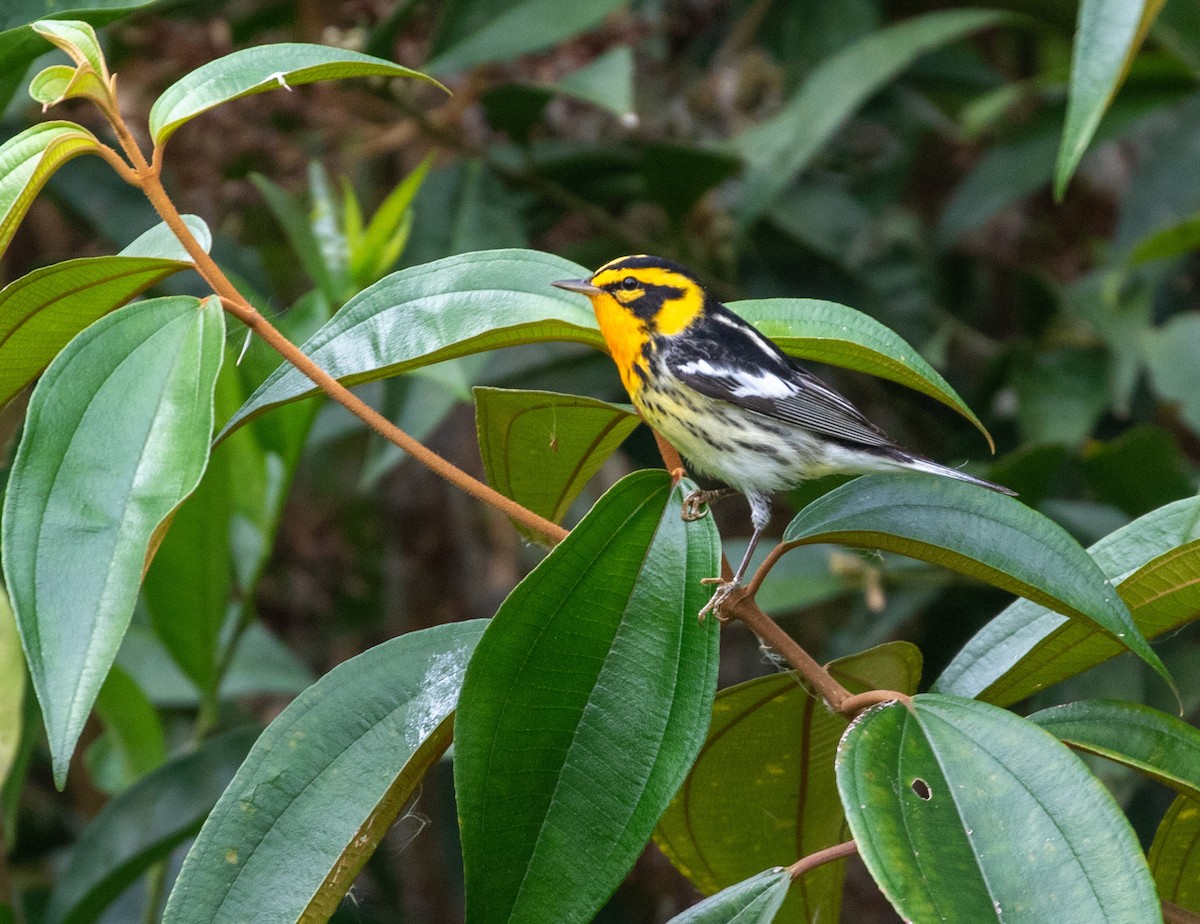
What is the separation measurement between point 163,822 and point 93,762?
1.53 ft

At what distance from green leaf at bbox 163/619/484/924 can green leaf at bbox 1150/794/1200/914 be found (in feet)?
2.37

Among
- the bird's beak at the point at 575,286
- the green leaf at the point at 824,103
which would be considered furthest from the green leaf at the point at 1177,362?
the bird's beak at the point at 575,286

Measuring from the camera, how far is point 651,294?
192 cm

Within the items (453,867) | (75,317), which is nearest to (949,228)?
(453,867)

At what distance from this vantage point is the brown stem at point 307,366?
44.2 inches

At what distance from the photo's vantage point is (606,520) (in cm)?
114

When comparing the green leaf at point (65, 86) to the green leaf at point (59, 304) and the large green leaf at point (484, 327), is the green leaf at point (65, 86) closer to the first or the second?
the green leaf at point (59, 304)

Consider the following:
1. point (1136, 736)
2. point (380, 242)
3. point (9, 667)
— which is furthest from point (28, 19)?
point (1136, 736)

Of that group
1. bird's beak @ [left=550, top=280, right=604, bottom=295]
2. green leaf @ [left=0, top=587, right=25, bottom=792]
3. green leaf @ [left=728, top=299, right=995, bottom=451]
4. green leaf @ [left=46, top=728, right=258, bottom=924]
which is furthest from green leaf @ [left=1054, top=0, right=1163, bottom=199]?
green leaf @ [left=46, top=728, right=258, bottom=924]

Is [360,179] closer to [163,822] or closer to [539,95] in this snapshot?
[539,95]

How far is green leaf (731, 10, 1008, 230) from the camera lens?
9.09 feet

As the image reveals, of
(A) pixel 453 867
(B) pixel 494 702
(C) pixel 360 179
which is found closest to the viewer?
(B) pixel 494 702

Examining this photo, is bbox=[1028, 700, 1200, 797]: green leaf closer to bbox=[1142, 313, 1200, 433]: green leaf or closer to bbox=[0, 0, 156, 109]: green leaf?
bbox=[0, 0, 156, 109]: green leaf

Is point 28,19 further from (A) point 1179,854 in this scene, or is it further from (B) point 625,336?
(A) point 1179,854
